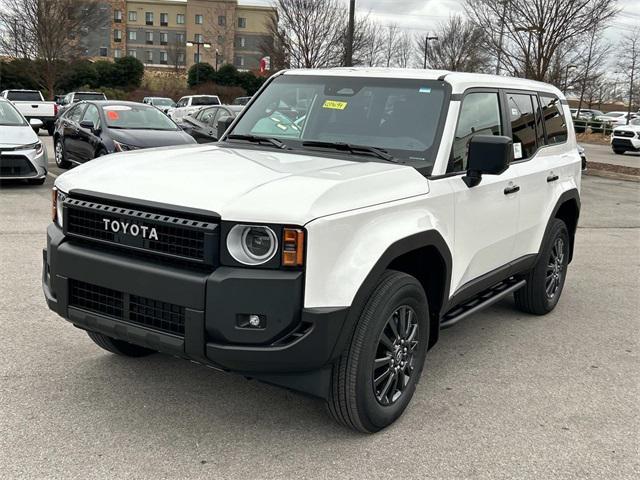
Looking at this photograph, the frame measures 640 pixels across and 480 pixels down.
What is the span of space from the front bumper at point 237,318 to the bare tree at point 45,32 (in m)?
50.6

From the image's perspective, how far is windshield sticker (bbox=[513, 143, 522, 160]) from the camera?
497 cm

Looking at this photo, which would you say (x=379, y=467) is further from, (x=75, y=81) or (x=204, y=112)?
(x=75, y=81)

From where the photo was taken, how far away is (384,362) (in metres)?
3.51

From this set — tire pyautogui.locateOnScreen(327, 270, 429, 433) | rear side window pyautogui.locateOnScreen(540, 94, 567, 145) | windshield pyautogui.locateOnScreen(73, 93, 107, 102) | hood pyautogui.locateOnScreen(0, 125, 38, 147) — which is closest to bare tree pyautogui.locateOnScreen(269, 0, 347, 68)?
windshield pyautogui.locateOnScreen(73, 93, 107, 102)

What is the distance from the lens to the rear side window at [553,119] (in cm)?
564

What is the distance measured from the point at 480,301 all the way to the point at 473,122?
1239 millimetres

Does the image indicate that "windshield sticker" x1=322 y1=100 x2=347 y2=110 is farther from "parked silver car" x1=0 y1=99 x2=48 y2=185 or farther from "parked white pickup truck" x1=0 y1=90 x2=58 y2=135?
"parked white pickup truck" x1=0 y1=90 x2=58 y2=135

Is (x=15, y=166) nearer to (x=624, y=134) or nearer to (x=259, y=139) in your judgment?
(x=259, y=139)

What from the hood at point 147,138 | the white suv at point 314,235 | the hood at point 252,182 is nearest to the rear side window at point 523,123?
the white suv at point 314,235

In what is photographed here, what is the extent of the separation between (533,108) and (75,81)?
53.9 m

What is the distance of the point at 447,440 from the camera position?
11.6 ft

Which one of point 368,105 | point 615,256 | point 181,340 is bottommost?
point 615,256

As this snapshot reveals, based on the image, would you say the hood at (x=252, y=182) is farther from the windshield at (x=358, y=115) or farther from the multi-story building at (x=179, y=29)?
the multi-story building at (x=179, y=29)

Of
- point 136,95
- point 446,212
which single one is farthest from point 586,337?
point 136,95
